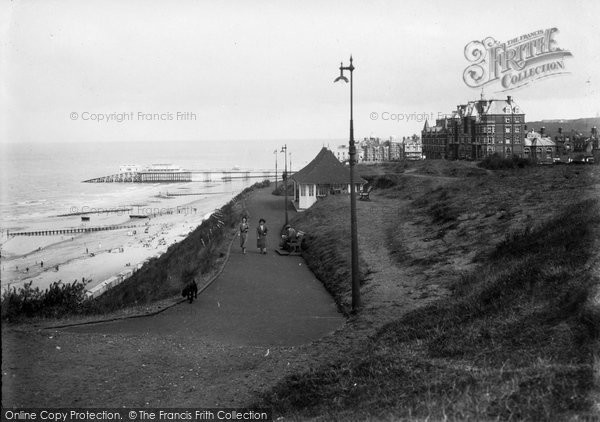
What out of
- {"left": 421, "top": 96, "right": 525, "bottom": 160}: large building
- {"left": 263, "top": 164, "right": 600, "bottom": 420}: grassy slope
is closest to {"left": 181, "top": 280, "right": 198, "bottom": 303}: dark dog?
{"left": 263, "top": 164, "right": 600, "bottom": 420}: grassy slope

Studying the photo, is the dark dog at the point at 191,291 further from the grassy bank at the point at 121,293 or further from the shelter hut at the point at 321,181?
the shelter hut at the point at 321,181

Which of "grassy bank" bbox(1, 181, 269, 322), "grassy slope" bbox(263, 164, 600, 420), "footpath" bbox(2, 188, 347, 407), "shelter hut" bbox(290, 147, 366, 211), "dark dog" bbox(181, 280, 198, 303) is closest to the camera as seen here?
"grassy slope" bbox(263, 164, 600, 420)

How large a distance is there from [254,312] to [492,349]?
6.79 meters

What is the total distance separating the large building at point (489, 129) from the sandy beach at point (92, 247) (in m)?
33.8

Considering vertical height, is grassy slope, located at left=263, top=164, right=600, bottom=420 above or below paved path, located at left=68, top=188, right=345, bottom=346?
above

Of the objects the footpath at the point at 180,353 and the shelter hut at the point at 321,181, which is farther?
the shelter hut at the point at 321,181

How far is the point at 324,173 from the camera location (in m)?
Answer: 40.4

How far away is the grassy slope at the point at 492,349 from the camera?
634cm

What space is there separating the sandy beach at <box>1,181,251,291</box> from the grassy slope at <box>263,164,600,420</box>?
15982 millimetres

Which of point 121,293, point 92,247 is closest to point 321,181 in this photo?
point 92,247

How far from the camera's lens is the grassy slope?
634 cm

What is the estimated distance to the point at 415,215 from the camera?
92.4 ft

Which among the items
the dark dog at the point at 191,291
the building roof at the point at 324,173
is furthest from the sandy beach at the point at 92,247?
the building roof at the point at 324,173

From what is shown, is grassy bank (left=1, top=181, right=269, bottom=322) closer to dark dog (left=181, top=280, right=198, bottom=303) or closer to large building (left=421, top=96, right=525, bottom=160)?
dark dog (left=181, top=280, right=198, bottom=303)
